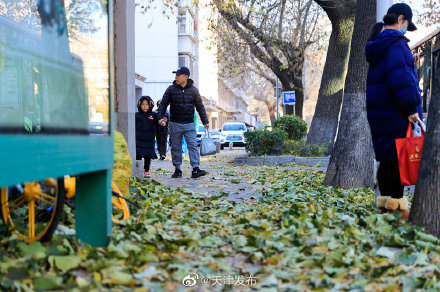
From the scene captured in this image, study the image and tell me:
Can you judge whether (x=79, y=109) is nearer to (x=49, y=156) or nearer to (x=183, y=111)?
(x=49, y=156)

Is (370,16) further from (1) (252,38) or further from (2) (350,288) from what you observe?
(1) (252,38)

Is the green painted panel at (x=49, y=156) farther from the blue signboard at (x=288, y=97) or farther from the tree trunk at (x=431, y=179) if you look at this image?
the blue signboard at (x=288, y=97)

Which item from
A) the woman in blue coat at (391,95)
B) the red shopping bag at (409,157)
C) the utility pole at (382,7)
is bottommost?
the red shopping bag at (409,157)

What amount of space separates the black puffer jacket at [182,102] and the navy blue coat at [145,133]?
2.06ft

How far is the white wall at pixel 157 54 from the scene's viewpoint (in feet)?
163

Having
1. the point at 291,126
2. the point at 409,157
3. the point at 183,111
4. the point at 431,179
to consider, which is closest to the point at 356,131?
the point at 409,157

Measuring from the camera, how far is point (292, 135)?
797 inches

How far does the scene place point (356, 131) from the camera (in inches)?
333

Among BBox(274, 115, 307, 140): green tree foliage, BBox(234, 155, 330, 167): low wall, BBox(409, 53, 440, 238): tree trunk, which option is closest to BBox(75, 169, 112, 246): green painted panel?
BBox(409, 53, 440, 238): tree trunk

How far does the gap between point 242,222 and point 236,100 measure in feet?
329

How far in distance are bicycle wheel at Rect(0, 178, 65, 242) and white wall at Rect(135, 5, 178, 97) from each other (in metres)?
45.1

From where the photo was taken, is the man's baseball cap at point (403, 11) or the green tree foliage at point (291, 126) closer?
the man's baseball cap at point (403, 11)

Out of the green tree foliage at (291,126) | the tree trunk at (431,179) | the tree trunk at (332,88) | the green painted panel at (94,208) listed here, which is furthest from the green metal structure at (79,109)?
the green tree foliage at (291,126)

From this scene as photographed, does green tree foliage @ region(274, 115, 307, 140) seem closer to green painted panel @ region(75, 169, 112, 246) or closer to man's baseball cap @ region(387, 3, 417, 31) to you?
man's baseball cap @ region(387, 3, 417, 31)
